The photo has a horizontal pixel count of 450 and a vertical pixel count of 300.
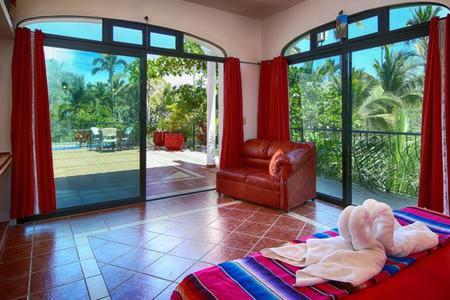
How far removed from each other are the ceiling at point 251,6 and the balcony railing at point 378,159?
2.18 meters

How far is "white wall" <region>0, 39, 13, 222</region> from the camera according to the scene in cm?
337

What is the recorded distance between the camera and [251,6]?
16.1ft

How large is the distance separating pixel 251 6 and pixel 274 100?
1.63m

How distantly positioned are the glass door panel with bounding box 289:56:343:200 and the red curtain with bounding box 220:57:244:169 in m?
0.94

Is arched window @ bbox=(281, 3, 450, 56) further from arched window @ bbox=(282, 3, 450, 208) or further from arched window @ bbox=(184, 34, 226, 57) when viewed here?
arched window @ bbox=(184, 34, 226, 57)

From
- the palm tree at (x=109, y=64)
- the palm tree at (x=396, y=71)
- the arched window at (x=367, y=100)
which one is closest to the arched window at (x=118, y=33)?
the palm tree at (x=109, y=64)

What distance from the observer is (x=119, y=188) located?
4.34m

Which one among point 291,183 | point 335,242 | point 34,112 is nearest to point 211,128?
point 291,183

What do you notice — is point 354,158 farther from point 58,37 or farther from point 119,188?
point 58,37

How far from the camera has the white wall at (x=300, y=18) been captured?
3.92 metres

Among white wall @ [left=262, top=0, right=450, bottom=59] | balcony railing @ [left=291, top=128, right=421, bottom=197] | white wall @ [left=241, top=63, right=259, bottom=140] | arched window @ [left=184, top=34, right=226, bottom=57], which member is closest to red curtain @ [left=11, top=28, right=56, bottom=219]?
arched window @ [left=184, top=34, right=226, bottom=57]

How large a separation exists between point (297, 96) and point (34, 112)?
3.92 m

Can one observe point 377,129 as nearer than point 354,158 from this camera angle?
Yes

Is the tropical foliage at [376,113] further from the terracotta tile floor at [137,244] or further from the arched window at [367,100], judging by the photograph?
the terracotta tile floor at [137,244]
